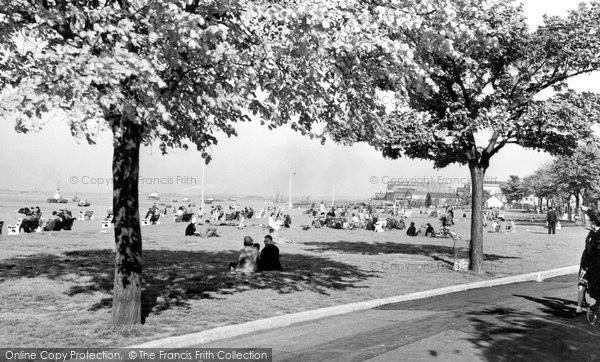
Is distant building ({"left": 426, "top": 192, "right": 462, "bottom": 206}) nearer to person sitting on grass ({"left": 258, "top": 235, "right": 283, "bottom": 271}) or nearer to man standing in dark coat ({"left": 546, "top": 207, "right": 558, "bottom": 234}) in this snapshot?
man standing in dark coat ({"left": 546, "top": 207, "right": 558, "bottom": 234})

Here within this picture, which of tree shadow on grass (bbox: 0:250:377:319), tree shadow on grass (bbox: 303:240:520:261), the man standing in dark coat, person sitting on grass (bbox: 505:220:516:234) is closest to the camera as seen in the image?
tree shadow on grass (bbox: 0:250:377:319)

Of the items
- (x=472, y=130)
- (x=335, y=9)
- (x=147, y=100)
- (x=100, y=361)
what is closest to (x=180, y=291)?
(x=100, y=361)

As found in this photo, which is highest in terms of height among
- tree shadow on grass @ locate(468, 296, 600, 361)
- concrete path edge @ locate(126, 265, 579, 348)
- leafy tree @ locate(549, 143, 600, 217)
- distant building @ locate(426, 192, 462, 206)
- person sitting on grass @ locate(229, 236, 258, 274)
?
leafy tree @ locate(549, 143, 600, 217)

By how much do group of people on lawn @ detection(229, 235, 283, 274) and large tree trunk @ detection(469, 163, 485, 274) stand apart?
594 cm

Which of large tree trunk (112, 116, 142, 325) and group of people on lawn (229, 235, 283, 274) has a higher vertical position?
large tree trunk (112, 116, 142, 325)

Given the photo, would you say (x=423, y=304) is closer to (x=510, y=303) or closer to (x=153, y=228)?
(x=510, y=303)

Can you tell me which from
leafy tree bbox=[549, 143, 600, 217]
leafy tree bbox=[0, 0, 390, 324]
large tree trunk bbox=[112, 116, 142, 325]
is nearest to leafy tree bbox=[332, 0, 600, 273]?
leafy tree bbox=[0, 0, 390, 324]

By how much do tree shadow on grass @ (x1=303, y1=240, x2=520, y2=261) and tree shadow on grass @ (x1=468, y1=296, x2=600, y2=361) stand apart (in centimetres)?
1016

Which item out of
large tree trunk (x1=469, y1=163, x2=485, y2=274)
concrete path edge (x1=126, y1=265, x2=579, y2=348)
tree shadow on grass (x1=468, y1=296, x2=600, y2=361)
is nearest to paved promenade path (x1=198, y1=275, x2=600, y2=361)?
tree shadow on grass (x1=468, y1=296, x2=600, y2=361)

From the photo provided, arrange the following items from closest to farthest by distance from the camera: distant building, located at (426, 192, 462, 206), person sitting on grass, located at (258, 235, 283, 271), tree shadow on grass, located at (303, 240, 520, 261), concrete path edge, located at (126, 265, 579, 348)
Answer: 1. concrete path edge, located at (126, 265, 579, 348)
2. person sitting on grass, located at (258, 235, 283, 271)
3. tree shadow on grass, located at (303, 240, 520, 261)
4. distant building, located at (426, 192, 462, 206)

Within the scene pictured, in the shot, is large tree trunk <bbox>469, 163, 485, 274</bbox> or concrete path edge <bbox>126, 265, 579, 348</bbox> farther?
large tree trunk <bbox>469, 163, 485, 274</bbox>

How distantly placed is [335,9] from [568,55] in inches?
375

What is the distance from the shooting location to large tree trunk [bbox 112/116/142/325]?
8023 mm

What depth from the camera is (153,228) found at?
31141 millimetres
